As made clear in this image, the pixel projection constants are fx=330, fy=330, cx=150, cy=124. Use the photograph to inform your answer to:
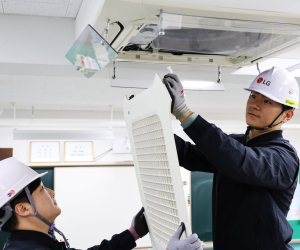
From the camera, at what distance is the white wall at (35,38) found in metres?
2.33

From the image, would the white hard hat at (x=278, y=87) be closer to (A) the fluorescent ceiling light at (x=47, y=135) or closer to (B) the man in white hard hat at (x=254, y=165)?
(B) the man in white hard hat at (x=254, y=165)

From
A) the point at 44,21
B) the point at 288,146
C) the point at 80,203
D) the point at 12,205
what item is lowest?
the point at 80,203

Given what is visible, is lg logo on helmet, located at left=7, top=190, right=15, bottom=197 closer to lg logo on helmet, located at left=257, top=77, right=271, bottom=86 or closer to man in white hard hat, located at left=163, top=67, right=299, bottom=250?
man in white hard hat, located at left=163, top=67, right=299, bottom=250

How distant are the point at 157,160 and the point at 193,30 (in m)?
0.62

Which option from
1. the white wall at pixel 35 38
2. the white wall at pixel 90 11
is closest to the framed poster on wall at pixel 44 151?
the white wall at pixel 35 38

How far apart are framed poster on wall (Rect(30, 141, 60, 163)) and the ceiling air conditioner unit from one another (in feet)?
22.1

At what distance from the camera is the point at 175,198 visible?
1144 millimetres

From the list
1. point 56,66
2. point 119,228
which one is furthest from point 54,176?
point 56,66

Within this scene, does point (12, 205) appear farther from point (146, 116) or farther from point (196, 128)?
point (196, 128)

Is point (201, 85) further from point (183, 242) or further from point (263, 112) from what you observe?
point (183, 242)

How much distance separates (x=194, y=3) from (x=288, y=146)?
754 mm

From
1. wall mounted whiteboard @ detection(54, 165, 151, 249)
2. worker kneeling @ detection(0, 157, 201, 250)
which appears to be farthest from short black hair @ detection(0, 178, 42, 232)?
wall mounted whiteboard @ detection(54, 165, 151, 249)

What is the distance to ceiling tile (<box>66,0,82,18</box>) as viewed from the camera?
2.14 meters

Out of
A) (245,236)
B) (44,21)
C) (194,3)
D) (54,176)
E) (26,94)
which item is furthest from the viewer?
(54,176)
